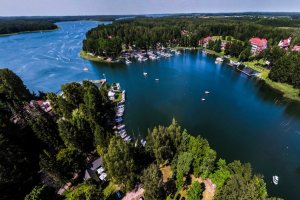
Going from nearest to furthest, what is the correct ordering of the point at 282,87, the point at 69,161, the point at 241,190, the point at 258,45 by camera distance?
the point at 241,190
the point at 69,161
the point at 282,87
the point at 258,45

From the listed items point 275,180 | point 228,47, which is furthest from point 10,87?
point 228,47

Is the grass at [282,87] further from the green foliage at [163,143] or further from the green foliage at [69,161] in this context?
the green foliage at [69,161]

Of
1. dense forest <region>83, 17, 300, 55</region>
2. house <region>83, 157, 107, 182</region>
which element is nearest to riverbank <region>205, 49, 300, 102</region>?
dense forest <region>83, 17, 300, 55</region>

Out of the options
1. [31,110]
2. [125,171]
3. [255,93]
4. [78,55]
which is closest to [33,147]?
[31,110]

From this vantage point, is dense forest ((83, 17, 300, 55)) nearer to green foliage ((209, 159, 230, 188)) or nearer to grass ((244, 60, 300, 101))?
grass ((244, 60, 300, 101))

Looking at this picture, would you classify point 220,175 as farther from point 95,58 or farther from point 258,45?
point 258,45

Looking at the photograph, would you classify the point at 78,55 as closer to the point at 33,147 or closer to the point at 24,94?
the point at 24,94

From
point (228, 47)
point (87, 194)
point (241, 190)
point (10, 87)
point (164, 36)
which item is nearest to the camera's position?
point (87, 194)
